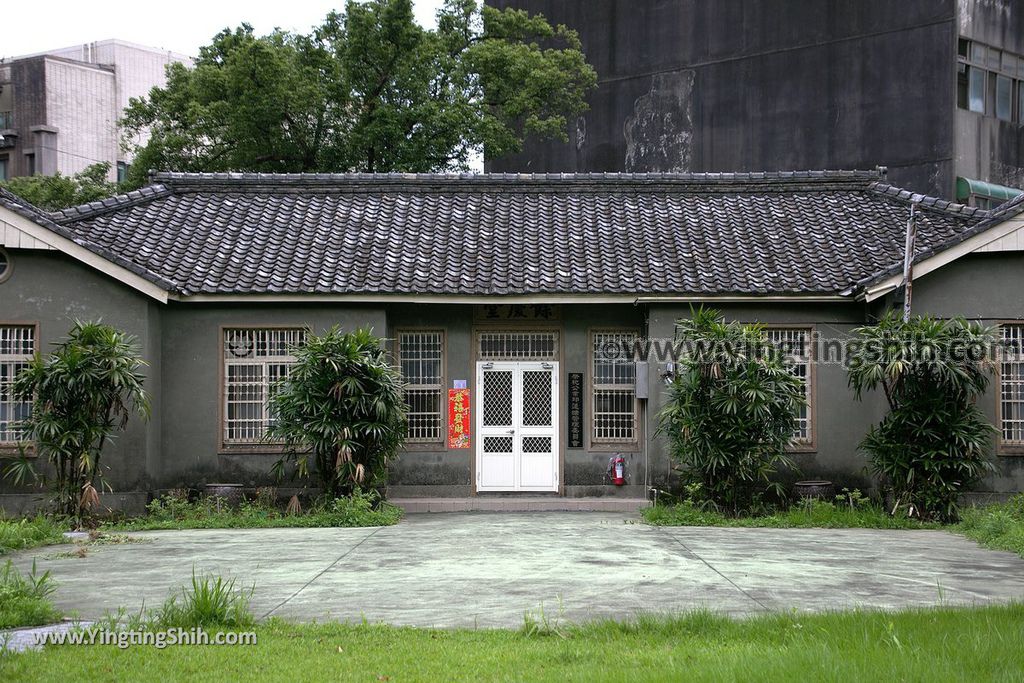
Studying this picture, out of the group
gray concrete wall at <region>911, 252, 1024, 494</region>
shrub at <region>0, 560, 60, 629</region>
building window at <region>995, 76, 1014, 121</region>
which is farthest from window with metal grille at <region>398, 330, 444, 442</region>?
building window at <region>995, 76, 1014, 121</region>

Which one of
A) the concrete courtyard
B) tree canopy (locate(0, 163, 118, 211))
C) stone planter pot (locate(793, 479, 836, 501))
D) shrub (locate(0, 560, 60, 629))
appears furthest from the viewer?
tree canopy (locate(0, 163, 118, 211))

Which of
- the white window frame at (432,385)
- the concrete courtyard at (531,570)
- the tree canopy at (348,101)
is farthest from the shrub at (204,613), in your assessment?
the tree canopy at (348,101)

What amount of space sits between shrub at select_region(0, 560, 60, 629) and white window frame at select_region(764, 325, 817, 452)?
10.8 meters

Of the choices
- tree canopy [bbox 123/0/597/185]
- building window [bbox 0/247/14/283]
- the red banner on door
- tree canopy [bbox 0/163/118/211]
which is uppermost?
tree canopy [bbox 123/0/597/185]

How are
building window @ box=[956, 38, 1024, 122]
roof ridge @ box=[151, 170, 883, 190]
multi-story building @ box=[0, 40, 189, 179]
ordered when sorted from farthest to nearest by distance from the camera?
multi-story building @ box=[0, 40, 189, 179]
building window @ box=[956, 38, 1024, 122]
roof ridge @ box=[151, 170, 883, 190]

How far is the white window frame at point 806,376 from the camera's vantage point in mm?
15961

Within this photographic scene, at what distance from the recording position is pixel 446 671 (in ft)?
21.1

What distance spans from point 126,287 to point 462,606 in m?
8.91

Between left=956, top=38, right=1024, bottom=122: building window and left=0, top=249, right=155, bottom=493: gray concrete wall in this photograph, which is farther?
left=956, top=38, right=1024, bottom=122: building window

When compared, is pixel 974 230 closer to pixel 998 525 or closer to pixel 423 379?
pixel 998 525

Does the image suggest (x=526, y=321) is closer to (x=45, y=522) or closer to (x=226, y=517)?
(x=226, y=517)

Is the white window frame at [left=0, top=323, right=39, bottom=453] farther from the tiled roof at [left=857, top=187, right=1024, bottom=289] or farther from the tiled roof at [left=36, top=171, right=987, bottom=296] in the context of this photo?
the tiled roof at [left=857, top=187, right=1024, bottom=289]

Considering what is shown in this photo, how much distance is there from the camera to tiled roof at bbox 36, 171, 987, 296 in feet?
52.1

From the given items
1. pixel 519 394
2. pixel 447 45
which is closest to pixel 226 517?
pixel 519 394
